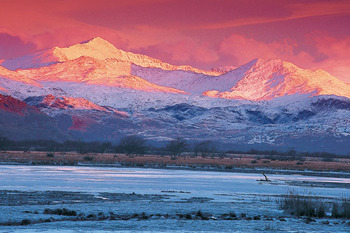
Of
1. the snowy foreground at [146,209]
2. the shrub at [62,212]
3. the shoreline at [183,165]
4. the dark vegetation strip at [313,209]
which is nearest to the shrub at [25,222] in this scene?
the snowy foreground at [146,209]

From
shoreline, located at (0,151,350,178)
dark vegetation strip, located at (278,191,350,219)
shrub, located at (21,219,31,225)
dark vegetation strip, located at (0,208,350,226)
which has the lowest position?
shrub, located at (21,219,31,225)

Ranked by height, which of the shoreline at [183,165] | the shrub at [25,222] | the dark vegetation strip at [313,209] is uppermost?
the shoreline at [183,165]

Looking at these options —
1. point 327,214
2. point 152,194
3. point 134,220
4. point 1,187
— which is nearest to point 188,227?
point 134,220

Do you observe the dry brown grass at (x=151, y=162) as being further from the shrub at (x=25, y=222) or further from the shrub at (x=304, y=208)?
the shrub at (x=25, y=222)

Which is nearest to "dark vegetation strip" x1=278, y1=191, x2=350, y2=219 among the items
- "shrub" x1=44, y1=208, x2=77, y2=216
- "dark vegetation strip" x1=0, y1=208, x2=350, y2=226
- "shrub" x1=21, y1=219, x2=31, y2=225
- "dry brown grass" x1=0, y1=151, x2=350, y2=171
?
"dark vegetation strip" x1=0, y1=208, x2=350, y2=226

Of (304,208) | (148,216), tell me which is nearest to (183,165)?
(304,208)

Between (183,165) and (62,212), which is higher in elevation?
(183,165)

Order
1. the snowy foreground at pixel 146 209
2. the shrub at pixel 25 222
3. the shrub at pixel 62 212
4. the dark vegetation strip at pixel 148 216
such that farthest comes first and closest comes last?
the shrub at pixel 62 212, the dark vegetation strip at pixel 148 216, the snowy foreground at pixel 146 209, the shrub at pixel 25 222

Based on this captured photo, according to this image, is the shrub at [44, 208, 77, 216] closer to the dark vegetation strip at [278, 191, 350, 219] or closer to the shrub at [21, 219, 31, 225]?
the shrub at [21, 219, 31, 225]

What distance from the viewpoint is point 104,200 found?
36062 millimetres

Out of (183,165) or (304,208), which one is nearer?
(304,208)

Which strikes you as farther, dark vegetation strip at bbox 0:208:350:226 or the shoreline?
the shoreline

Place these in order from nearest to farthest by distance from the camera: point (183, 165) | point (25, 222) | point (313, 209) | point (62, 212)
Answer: point (25, 222)
point (62, 212)
point (313, 209)
point (183, 165)

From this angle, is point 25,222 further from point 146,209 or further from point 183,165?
point 183,165
